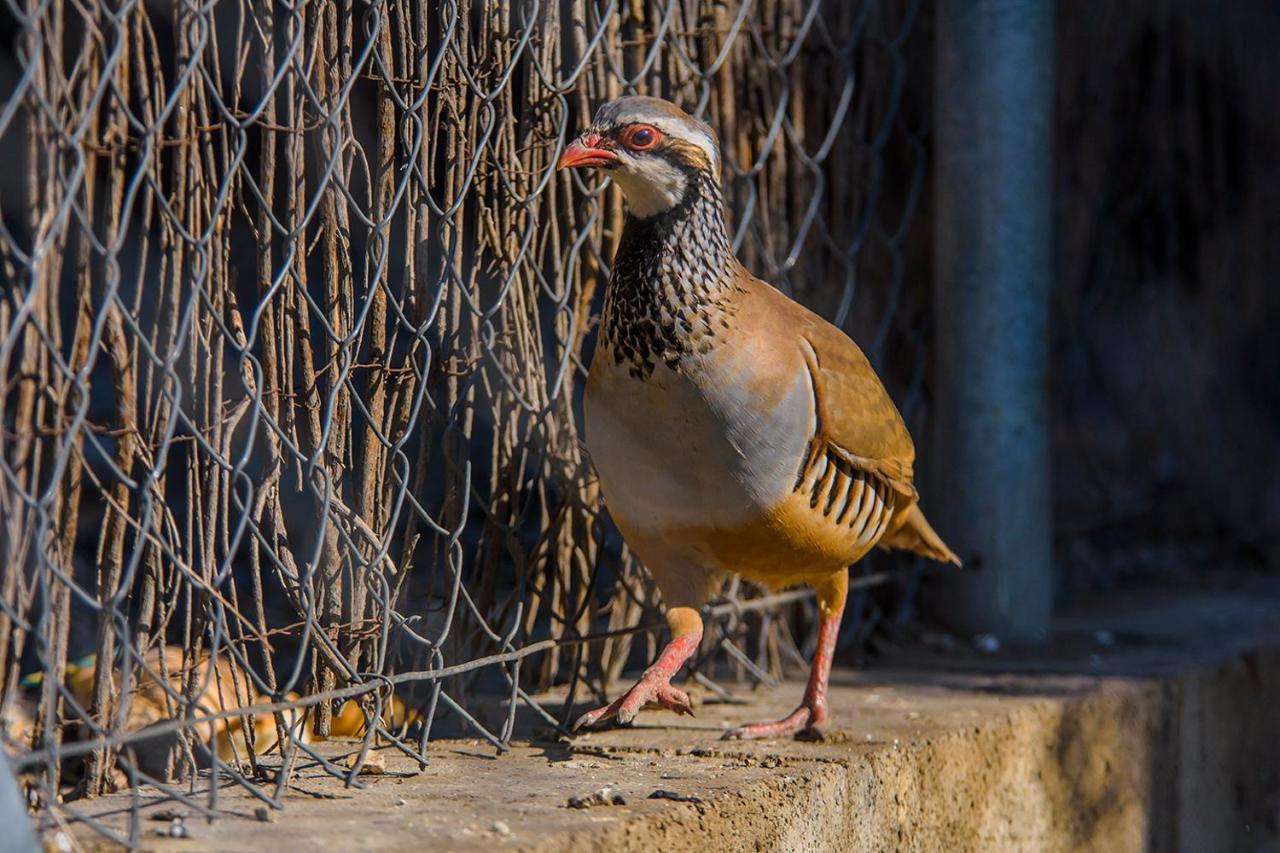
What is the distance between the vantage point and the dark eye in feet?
10.9

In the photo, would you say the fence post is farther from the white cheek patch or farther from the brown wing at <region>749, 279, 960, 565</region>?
the white cheek patch

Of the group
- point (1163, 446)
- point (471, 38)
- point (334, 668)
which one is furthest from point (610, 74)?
point (1163, 446)

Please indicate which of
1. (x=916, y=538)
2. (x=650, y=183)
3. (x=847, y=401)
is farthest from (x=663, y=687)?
(x=650, y=183)

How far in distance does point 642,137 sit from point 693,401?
60 centimetres

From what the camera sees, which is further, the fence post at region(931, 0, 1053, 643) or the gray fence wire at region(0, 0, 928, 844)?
the fence post at region(931, 0, 1053, 643)

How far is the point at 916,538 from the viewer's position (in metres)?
4.15

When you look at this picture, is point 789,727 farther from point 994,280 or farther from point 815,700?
point 994,280

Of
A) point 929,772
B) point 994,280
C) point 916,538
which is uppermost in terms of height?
point 994,280

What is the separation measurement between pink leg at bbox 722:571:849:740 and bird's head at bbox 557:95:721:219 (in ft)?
3.62

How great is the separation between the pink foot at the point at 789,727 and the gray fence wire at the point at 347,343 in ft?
1.21

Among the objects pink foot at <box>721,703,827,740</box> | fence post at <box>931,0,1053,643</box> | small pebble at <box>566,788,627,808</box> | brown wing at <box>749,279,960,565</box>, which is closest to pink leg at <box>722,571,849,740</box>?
pink foot at <box>721,703,827,740</box>

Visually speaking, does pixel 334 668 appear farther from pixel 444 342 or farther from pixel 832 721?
pixel 832 721

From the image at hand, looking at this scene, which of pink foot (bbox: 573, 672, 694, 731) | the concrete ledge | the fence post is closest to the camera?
the concrete ledge

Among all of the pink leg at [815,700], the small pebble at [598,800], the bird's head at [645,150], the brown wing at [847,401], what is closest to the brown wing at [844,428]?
the brown wing at [847,401]
